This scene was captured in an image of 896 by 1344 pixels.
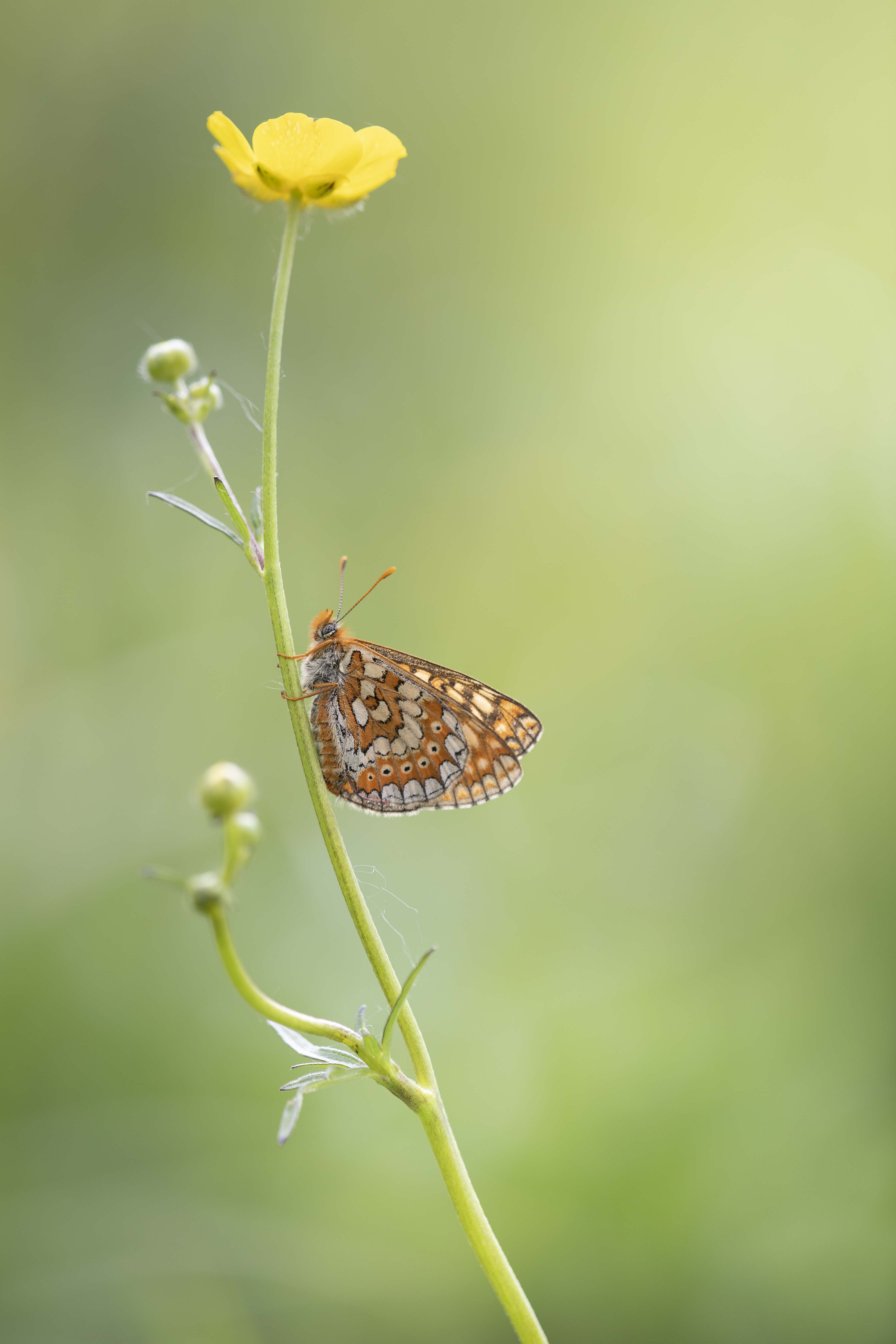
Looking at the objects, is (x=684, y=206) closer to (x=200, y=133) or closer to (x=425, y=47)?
(x=425, y=47)

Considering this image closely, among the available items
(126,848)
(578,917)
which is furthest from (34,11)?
(578,917)

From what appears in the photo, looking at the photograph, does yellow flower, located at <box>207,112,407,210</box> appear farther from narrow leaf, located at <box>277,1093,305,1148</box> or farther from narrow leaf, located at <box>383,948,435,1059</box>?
narrow leaf, located at <box>277,1093,305,1148</box>

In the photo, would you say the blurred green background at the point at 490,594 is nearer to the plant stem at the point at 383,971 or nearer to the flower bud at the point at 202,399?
the plant stem at the point at 383,971

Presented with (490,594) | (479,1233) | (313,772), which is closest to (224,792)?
(313,772)

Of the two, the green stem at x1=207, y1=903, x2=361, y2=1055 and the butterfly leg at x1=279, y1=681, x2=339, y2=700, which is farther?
the butterfly leg at x1=279, y1=681, x2=339, y2=700

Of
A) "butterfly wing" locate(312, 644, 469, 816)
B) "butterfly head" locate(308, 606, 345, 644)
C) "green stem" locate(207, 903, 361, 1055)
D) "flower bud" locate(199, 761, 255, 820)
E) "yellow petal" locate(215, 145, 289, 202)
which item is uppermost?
"yellow petal" locate(215, 145, 289, 202)

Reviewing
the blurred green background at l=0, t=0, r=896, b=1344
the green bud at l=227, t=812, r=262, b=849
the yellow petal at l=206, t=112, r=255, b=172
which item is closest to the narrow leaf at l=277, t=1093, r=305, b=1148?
the green bud at l=227, t=812, r=262, b=849

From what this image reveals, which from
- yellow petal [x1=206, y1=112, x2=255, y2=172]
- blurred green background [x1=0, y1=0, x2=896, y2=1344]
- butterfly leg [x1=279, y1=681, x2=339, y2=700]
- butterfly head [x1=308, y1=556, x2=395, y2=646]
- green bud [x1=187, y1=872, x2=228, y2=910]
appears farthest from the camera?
blurred green background [x1=0, y1=0, x2=896, y2=1344]

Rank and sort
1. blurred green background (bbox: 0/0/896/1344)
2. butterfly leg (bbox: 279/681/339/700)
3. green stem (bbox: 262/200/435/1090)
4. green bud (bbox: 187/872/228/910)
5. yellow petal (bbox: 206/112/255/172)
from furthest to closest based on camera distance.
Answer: blurred green background (bbox: 0/0/896/1344) < butterfly leg (bbox: 279/681/339/700) < yellow petal (bbox: 206/112/255/172) < green stem (bbox: 262/200/435/1090) < green bud (bbox: 187/872/228/910)
